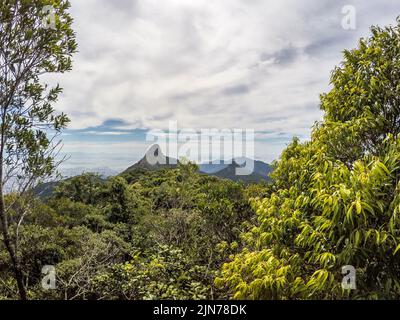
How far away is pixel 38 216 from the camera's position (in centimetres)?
1441

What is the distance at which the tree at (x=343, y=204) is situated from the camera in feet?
7.70

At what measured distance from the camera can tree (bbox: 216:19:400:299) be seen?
2346 mm

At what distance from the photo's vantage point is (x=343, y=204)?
2.35 meters
